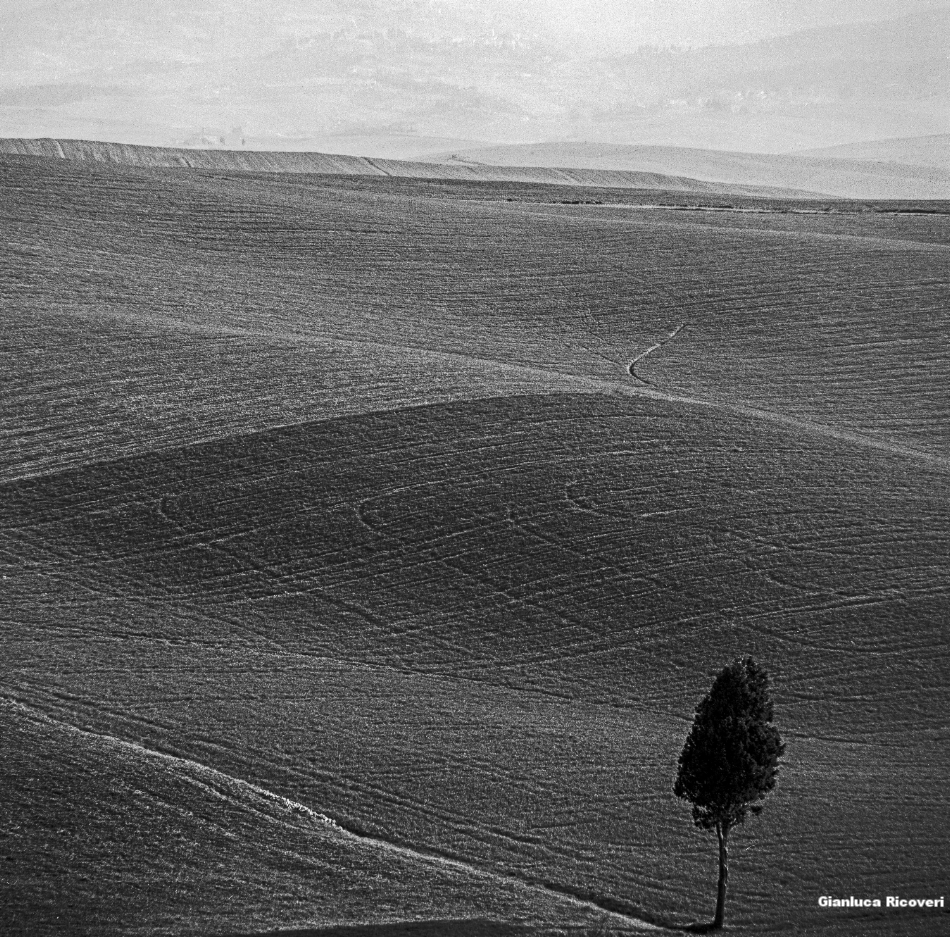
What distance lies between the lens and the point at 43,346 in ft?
125

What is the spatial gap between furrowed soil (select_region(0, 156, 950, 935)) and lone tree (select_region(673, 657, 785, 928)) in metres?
1.63

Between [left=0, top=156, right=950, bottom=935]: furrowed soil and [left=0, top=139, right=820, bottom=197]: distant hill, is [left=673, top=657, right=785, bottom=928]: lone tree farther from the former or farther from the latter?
[left=0, top=139, right=820, bottom=197]: distant hill

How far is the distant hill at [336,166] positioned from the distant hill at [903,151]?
64.3 m

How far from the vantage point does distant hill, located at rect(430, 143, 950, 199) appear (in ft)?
295

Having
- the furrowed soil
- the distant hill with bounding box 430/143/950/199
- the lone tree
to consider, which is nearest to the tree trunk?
the lone tree

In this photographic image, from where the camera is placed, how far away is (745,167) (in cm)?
9850

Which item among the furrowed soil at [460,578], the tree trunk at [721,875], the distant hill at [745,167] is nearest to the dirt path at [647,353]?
the furrowed soil at [460,578]

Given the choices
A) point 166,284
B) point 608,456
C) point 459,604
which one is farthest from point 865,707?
point 166,284

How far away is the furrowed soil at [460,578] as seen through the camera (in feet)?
59.7

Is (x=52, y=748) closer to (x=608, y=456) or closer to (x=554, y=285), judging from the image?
(x=608, y=456)

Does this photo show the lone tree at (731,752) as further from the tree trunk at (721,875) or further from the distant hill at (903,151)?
the distant hill at (903,151)

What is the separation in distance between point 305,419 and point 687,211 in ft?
105

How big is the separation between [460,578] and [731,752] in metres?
10.6

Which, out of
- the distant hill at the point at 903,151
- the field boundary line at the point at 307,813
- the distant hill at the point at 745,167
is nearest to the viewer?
the field boundary line at the point at 307,813
